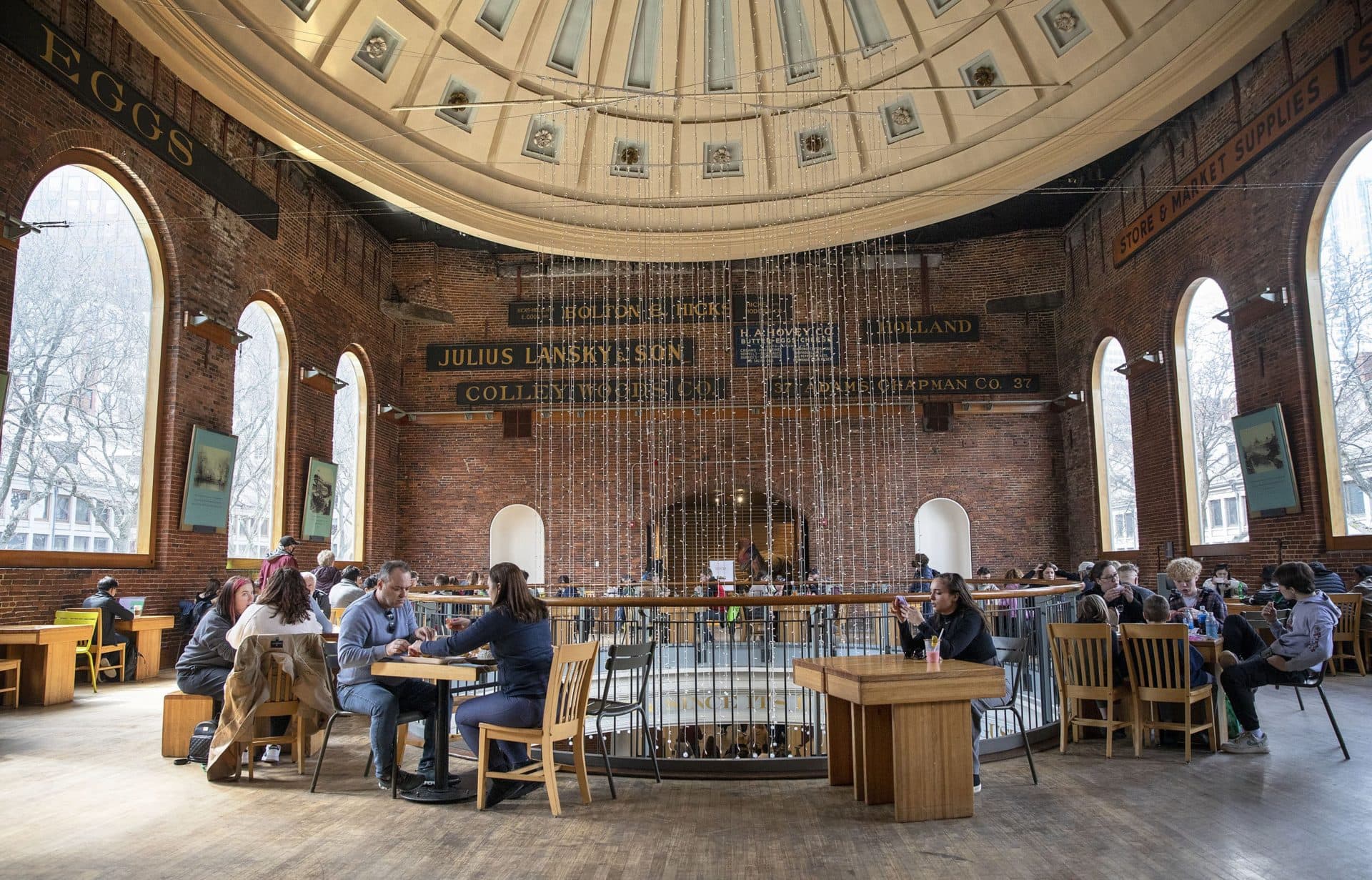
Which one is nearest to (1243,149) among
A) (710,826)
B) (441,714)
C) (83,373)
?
(710,826)

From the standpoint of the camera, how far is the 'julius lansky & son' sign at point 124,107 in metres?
8.25

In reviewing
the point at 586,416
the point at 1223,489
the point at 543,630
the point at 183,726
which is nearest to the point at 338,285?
the point at 586,416

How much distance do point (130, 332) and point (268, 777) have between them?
6.99 meters

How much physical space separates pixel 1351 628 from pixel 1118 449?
6599 millimetres

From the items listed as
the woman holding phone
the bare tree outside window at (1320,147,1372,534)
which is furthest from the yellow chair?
the bare tree outside window at (1320,147,1372,534)

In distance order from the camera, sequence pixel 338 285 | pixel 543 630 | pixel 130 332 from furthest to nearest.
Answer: pixel 338 285, pixel 130 332, pixel 543 630

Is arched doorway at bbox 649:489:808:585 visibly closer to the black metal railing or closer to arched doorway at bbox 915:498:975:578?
arched doorway at bbox 915:498:975:578

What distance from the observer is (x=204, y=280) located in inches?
437

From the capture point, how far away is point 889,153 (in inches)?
549

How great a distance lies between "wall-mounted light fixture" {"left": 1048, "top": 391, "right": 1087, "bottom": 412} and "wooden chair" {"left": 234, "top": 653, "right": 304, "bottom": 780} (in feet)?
45.9

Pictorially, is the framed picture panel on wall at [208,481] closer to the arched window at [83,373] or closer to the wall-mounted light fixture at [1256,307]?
the arched window at [83,373]

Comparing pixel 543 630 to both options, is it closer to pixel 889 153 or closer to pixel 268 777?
pixel 268 777

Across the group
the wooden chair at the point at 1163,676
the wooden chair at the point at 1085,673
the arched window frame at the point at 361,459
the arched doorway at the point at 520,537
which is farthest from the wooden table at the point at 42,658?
the arched doorway at the point at 520,537

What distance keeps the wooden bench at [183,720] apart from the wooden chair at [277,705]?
0.58 meters
